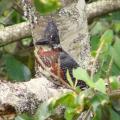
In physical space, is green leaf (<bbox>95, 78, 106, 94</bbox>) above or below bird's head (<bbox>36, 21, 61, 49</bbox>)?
below

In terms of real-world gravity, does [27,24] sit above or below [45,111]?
above

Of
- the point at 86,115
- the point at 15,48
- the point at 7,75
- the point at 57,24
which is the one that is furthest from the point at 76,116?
the point at 15,48

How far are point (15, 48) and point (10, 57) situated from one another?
0.11 meters

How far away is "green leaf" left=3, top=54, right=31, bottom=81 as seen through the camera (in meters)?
1.47

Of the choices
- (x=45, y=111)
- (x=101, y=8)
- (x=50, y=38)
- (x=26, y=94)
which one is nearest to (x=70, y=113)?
(x=45, y=111)

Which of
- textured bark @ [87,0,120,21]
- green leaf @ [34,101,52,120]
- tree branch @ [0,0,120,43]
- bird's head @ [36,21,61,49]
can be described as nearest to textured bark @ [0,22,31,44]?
tree branch @ [0,0,120,43]

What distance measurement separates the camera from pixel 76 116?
714 millimetres

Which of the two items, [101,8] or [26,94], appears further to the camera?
[101,8]

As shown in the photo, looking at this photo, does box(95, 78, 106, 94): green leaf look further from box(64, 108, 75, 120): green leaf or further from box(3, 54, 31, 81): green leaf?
box(3, 54, 31, 81): green leaf

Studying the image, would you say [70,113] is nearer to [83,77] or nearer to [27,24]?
[83,77]

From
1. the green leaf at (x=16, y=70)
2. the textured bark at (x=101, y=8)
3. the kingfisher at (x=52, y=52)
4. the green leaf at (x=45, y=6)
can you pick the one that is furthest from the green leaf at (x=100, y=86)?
the textured bark at (x=101, y=8)

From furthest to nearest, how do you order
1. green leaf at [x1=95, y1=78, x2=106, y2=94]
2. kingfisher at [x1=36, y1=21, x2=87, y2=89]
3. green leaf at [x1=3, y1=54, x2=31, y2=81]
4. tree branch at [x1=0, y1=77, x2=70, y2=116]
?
1. green leaf at [x1=3, y1=54, x2=31, y2=81]
2. kingfisher at [x1=36, y1=21, x2=87, y2=89]
3. tree branch at [x1=0, y1=77, x2=70, y2=116]
4. green leaf at [x1=95, y1=78, x2=106, y2=94]

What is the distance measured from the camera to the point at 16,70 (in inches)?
58.9

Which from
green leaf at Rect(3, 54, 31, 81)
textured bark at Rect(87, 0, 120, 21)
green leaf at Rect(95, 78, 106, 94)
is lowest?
green leaf at Rect(95, 78, 106, 94)
